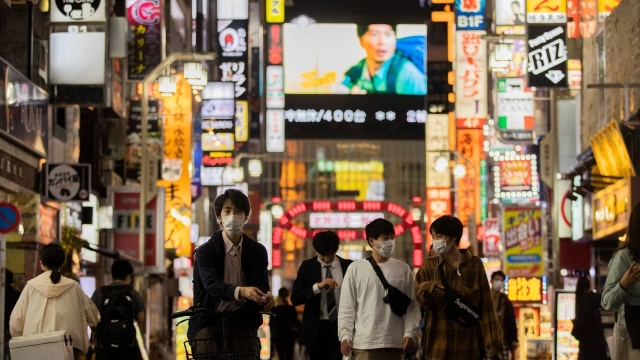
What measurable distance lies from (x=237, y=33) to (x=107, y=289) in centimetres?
2782

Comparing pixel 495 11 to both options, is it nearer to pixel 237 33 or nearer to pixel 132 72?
pixel 132 72

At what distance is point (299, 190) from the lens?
119750 millimetres

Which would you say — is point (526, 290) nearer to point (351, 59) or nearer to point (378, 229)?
point (378, 229)

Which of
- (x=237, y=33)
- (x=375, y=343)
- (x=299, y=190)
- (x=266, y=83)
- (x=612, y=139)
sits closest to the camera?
(x=375, y=343)

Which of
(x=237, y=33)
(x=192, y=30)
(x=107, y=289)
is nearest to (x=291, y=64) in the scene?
(x=192, y=30)

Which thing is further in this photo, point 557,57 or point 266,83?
point 266,83

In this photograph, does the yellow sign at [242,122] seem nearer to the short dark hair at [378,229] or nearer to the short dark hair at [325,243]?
the short dark hair at [325,243]

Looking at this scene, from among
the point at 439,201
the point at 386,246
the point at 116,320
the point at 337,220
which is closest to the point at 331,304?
the point at 386,246

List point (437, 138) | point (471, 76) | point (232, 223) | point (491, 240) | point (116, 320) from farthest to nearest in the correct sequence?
point (437, 138) → point (491, 240) → point (471, 76) → point (116, 320) → point (232, 223)

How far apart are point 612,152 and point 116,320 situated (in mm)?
10999

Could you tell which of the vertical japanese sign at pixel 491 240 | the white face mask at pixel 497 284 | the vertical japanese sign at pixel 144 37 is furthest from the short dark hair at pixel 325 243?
the vertical japanese sign at pixel 491 240

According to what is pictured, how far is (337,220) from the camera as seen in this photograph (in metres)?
65.2

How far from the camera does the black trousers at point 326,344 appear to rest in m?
11.1

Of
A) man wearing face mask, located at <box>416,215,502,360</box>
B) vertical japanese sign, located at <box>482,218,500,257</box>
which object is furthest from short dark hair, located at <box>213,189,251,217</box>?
vertical japanese sign, located at <box>482,218,500,257</box>
